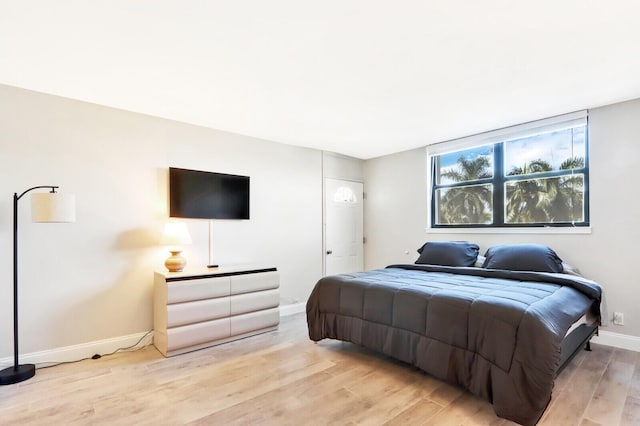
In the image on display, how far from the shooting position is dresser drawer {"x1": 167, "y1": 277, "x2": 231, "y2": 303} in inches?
115

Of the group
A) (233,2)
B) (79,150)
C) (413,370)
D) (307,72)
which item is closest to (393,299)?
(413,370)

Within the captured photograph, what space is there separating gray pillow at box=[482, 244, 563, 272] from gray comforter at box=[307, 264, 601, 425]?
1.13 ft

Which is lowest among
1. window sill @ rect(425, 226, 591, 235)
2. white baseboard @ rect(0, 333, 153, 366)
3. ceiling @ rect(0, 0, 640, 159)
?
white baseboard @ rect(0, 333, 153, 366)

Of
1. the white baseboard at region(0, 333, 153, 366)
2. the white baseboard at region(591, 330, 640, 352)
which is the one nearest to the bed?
the white baseboard at region(591, 330, 640, 352)

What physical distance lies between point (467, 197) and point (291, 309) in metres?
2.73

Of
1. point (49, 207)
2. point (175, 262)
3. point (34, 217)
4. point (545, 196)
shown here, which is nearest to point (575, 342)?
point (545, 196)

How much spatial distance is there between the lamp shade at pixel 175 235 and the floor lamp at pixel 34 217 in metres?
0.79

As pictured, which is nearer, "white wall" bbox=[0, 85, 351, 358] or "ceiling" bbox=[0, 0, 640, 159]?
"ceiling" bbox=[0, 0, 640, 159]

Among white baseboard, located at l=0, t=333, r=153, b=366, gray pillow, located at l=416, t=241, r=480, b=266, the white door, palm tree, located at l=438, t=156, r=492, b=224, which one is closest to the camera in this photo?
white baseboard, located at l=0, t=333, r=153, b=366

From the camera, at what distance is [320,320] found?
10.3 ft

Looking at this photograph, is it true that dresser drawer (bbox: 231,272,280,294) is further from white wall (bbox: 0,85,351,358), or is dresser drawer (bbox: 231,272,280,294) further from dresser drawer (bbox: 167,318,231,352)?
white wall (bbox: 0,85,351,358)

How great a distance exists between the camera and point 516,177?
3820 millimetres

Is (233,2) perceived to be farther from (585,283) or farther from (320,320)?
(585,283)

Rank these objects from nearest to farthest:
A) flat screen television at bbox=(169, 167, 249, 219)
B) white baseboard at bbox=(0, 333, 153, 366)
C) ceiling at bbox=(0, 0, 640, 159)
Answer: ceiling at bbox=(0, 0, 640, 159) → white baseboard at bbox=(0, 333, 153, 366) → flat screen television at bbox=(169, 167, 249, 219)
